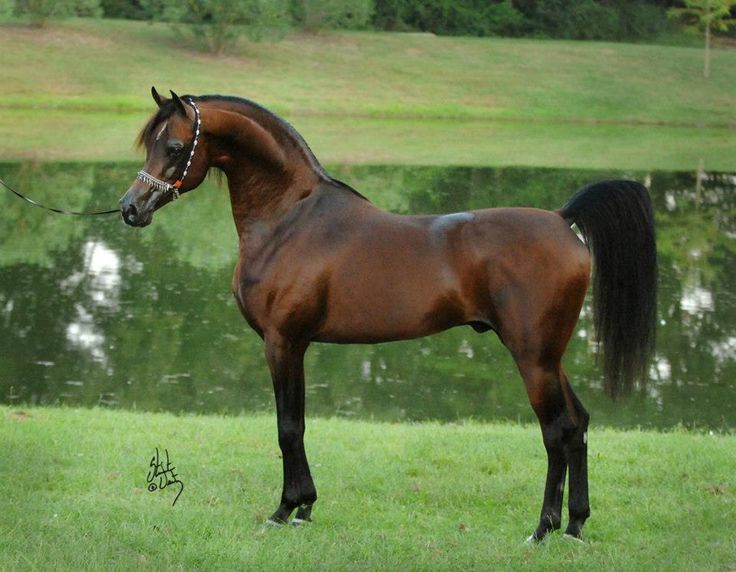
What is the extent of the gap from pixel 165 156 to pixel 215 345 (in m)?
6.23

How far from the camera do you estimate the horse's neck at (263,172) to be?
5.22m

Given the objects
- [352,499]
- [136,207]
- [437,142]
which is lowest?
[437,142]

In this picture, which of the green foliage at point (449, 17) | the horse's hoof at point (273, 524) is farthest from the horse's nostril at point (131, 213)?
the green foliage at point (449, 17)

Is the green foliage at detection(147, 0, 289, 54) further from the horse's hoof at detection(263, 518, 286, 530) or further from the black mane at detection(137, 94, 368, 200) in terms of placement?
the horse's hoof at detection(263, 518, 286, 530)

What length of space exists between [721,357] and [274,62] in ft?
88.4

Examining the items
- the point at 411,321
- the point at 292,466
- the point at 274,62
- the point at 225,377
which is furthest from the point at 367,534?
the point at 274,62

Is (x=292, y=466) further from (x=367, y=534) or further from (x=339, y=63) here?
(x=339, y=63)

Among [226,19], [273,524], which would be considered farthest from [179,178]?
[226,19]

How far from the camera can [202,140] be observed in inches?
202

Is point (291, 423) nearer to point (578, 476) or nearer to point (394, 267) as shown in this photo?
point (394, 267)

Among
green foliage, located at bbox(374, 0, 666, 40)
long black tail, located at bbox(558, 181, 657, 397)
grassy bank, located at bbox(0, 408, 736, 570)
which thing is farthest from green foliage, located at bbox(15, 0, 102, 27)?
long black tail, located at bbox(558, 181, 657, 397)

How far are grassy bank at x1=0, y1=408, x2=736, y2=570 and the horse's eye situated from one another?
60.7 inches

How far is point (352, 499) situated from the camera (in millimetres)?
5699

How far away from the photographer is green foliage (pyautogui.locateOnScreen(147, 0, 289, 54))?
36250 mm
